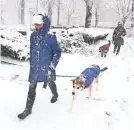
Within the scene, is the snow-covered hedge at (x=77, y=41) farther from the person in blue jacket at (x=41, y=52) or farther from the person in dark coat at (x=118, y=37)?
the person in blue jacket at (x=41, y=52)

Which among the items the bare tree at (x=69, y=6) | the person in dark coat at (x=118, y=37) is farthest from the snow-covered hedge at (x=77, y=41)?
the bare tree at (x=69, y=6)

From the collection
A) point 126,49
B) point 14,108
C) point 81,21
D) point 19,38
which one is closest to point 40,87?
point 14,108

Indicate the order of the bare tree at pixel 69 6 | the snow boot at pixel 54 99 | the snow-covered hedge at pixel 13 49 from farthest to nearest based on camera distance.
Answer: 1. the bare tree at pixel 69 6
2. the snow-covered hedge at pixel 13 49
3. the snow boot at pixel 54 99

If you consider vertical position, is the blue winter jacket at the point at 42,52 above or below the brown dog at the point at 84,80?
above

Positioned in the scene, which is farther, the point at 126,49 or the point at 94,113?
the point at 126,49

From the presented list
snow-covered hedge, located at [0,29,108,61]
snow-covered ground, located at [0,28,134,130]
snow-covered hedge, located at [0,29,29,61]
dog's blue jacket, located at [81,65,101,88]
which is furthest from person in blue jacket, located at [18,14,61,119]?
snow-covered hedge, located at [0,29,29,61]

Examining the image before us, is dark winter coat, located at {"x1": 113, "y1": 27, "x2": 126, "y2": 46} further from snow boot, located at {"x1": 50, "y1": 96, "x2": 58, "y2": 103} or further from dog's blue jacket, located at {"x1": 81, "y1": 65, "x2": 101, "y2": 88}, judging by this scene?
snow boot, located at {"x1": 50, "y1": 96, "x2": 58, "y2": 103}

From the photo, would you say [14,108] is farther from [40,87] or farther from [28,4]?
[28,4]

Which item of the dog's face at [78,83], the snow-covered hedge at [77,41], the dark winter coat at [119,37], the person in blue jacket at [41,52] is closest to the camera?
the person in blue jacket at [41,52]

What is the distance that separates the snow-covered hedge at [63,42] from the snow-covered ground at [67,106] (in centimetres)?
96

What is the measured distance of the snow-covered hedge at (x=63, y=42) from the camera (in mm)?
12195

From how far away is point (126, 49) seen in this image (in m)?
18.4

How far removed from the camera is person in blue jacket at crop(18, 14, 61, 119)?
6.43m

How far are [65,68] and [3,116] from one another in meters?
5.59
